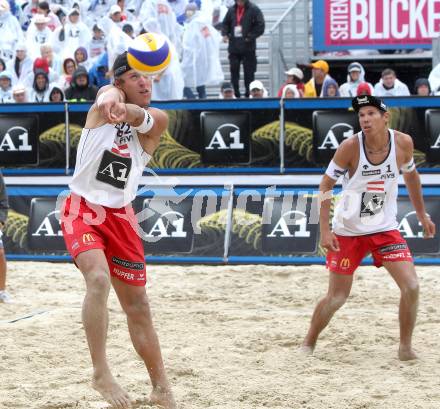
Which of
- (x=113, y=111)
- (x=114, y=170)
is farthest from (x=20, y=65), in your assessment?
(x=113, y=111)

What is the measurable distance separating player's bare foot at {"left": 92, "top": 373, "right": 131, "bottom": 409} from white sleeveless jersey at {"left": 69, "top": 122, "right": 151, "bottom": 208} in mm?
890

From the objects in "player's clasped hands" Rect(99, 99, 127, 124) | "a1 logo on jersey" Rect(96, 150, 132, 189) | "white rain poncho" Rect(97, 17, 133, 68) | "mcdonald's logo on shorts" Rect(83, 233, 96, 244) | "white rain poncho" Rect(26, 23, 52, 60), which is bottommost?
"mcdonald's logo on shorts" Rect(83, 233, 96, 244)

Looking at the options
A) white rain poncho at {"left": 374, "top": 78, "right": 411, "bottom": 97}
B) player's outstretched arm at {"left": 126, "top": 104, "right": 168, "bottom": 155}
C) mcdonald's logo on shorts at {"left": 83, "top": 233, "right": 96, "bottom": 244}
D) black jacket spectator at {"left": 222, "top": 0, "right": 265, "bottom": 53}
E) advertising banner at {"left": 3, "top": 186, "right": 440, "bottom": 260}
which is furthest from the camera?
black jacket spectator at {"left": 222, "top": 0, "right": 265, "bottom": 53}

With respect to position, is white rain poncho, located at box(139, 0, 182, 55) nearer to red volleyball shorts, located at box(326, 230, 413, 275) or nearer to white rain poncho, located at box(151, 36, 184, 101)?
white rain poncho, located at box(151, 36, 184, 101)

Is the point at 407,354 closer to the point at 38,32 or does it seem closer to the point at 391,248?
the point at 391,248

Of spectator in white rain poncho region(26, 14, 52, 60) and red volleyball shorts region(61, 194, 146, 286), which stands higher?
spectator in white rain poncho region(26, 14, 52, 60)

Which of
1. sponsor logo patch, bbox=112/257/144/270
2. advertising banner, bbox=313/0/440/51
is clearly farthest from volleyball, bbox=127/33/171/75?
advertising banner, bbox=313/0/440/51

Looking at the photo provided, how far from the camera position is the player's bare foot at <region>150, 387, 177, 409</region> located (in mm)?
4844

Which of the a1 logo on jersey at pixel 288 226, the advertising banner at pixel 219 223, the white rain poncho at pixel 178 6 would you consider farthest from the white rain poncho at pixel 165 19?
the a1 logo on jersey at pixel 288 226

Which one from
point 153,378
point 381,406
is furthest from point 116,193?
point 381,406

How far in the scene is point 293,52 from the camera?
16.0m

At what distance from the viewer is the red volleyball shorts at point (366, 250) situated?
611 centimetres

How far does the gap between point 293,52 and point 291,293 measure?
797 centimetres

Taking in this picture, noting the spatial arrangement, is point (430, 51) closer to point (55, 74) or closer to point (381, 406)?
point (55, 74)
